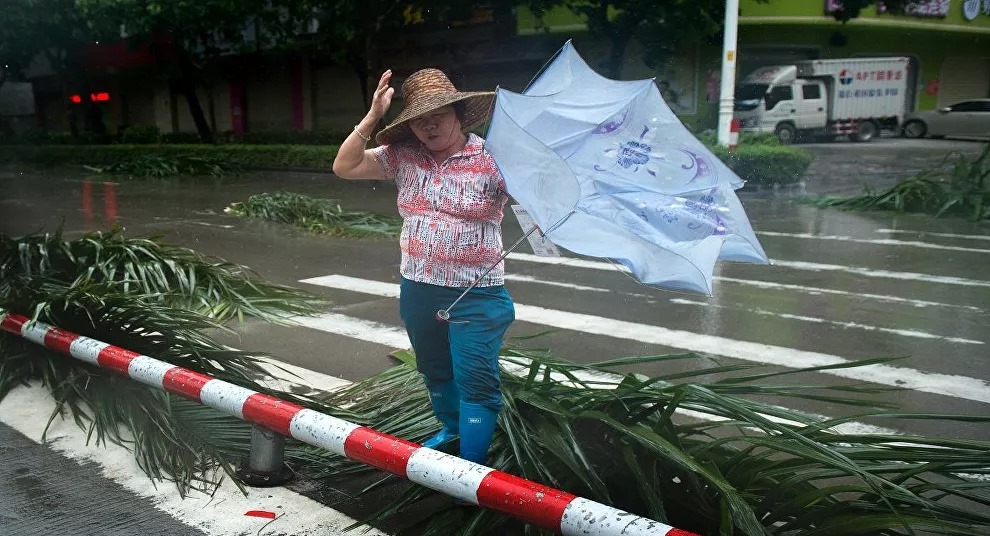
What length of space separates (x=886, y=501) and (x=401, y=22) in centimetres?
2410

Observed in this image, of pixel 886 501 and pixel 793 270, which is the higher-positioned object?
pixel 886 501

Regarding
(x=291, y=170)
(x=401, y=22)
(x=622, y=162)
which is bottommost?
(x=291, y=170)

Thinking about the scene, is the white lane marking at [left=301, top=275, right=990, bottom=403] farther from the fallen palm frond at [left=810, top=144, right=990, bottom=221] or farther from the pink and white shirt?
the fallen palm frond at [left=810, top=144, right=990, bottom=221]

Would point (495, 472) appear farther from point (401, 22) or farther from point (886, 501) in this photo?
point (401, 22)

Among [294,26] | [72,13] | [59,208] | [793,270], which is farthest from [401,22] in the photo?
[793,270]

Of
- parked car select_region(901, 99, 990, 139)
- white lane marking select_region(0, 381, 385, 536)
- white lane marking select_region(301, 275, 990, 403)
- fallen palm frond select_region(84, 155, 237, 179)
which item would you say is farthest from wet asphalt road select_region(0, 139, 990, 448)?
parked car select_region(901, 99, 990, 139)

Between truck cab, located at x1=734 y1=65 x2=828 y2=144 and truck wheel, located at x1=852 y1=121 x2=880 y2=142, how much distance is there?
102 inches

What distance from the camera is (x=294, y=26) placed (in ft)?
89.4

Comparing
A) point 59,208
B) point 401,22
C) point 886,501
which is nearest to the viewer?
point 886,501

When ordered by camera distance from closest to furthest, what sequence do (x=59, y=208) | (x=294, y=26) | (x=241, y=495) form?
(x=241, y=495) < (x=59, y=208) < (x=294, y=26)

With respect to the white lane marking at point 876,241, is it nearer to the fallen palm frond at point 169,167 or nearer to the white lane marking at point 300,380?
the white lane marking at point 300,380

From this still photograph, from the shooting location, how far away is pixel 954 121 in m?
30.7

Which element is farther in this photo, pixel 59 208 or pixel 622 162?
pixel 59 208

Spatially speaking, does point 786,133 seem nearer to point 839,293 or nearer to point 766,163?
point 766,163
